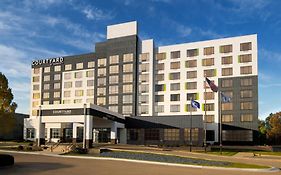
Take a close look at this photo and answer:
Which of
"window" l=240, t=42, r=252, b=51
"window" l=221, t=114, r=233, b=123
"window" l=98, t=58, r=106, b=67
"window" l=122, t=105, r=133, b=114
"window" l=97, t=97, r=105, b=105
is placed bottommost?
"window" l=221, t=114, r=233, b=123

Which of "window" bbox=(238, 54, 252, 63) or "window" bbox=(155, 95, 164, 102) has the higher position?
"window" bbox=(238, 54, 252, 63)

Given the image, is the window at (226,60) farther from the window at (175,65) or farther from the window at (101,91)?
the window at (101,91)

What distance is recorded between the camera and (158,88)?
93062 mm

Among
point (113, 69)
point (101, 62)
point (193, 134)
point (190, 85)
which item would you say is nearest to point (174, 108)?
point (190, 85)

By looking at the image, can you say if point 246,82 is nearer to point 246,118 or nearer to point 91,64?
point 246,118

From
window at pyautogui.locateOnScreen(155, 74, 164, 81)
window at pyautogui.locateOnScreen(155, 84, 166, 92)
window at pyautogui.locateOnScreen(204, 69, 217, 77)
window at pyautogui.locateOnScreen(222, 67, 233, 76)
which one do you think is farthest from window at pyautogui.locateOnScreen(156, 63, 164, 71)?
window at pyautogui.locateOnScreen(222, 67, 233, 76)

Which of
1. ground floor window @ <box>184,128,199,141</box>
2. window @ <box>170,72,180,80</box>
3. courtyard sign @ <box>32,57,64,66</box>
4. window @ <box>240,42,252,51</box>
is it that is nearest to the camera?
ground floor window @ <box>184,128,199,141</box>

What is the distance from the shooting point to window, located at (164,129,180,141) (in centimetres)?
7769

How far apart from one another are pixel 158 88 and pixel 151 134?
17.6 m

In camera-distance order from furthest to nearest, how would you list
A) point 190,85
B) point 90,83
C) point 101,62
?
point 90,83 < point 101,62 < point 190,85

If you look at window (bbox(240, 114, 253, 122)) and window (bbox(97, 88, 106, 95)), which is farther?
window (bbox(97, 88, 106, 95))

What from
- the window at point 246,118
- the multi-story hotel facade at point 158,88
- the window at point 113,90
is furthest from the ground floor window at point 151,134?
the window at point 246,118

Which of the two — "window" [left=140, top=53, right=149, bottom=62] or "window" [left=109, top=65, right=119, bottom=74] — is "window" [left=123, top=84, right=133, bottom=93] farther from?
"window" [left=140, top=53, right=149, bottom=62]

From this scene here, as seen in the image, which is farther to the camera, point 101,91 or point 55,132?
point 101,91
